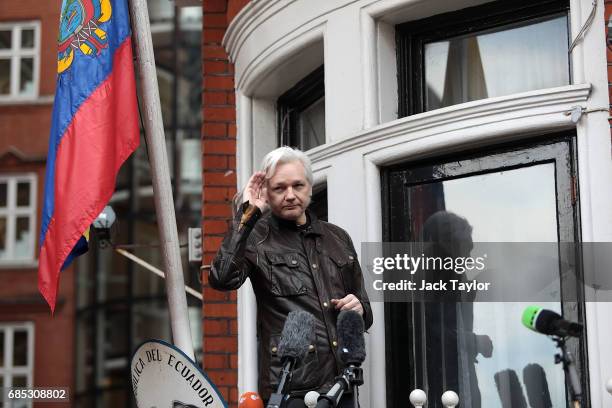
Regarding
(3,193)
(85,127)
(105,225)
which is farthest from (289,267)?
(3,193)

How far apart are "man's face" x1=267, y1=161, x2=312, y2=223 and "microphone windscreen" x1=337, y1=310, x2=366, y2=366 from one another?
69 centimetres

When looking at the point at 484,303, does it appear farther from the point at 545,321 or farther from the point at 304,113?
the point at 304,113

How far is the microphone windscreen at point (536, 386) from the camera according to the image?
479 cm

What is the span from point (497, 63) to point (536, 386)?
4.91 feet

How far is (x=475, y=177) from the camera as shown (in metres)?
5.17

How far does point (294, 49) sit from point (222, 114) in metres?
1.04

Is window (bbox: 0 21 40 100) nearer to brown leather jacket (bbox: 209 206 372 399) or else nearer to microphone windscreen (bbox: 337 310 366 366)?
brown leather jacket (bbox: 209 206 372 399)

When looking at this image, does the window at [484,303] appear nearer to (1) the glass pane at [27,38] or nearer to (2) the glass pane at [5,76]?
(1) the glass pane at [27,38]

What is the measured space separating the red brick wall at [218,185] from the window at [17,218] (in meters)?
19.5

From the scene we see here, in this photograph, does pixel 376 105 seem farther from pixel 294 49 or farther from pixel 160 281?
pixel 160 281

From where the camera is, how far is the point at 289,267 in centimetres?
453

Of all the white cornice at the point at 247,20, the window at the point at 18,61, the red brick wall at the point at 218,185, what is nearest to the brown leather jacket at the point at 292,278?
the white cornice at the point at 247,20

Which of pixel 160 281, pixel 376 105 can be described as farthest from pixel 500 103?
pixel 160 281

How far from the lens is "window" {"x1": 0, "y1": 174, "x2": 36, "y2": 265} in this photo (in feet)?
85.2
